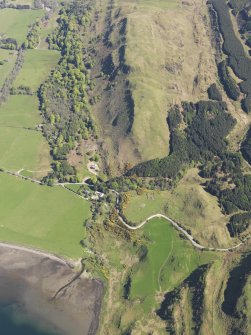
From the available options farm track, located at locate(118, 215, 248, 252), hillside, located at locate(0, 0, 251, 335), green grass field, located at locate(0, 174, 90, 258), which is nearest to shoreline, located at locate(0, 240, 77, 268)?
hillside, located at locate(0, 0, 251, 335)

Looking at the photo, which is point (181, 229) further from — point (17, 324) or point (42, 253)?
point (17, 324)

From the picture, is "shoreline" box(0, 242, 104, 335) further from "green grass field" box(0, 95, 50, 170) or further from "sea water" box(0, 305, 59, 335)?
"green grass field" box(0, 95, 50, 170)

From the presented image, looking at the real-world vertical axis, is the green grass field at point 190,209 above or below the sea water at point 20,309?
above

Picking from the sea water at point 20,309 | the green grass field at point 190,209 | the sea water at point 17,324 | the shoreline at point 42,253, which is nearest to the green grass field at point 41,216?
the shoreline at point 42,253

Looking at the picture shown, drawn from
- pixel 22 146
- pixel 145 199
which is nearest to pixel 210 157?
pixel 145 199

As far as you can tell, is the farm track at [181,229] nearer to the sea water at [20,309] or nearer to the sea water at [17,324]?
the sea water at [20,309]

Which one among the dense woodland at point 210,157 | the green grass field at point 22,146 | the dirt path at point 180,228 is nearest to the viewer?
the dirt path at point 180,228

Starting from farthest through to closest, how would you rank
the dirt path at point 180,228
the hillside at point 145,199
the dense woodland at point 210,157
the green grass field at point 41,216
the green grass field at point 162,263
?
the dense woodland at point 210,157
the green grass field at point 41,216
the dirt path at point 180,228
the green grass field at point 162,263
the hillside at point 145,199
